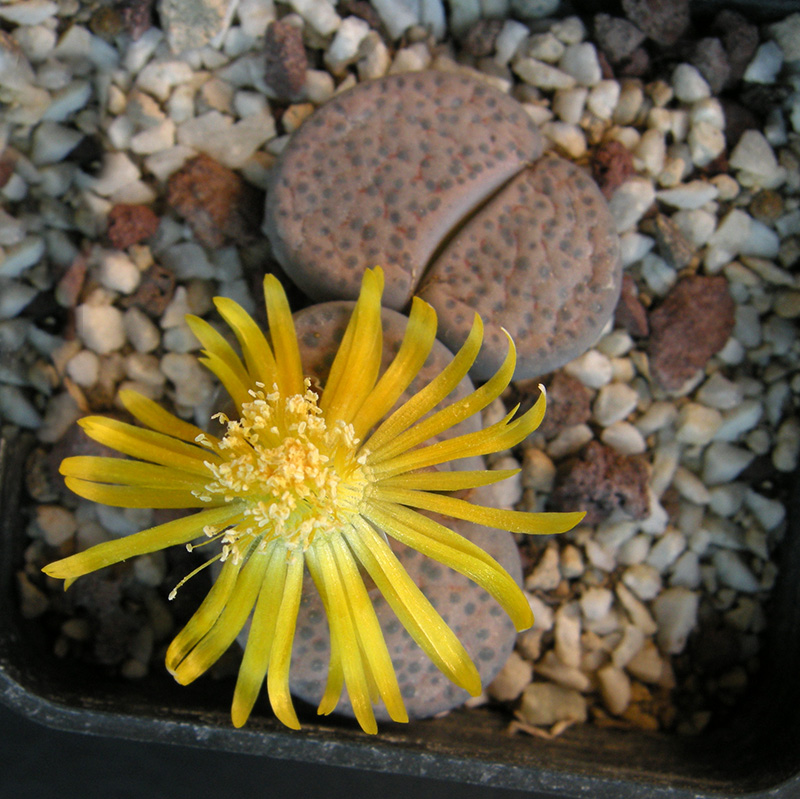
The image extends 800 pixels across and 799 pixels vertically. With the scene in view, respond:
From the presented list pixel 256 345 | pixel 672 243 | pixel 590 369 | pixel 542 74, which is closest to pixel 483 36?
pixel 542 74

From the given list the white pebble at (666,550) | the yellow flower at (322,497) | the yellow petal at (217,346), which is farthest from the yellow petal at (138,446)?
the white pebble at (666,550)

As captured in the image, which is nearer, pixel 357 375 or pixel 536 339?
pixel 357 375

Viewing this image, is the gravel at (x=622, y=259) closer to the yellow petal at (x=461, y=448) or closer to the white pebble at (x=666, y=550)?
the white pebble at (x=666, y=550)

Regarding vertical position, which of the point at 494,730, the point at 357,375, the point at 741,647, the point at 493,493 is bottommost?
the point at 494,730

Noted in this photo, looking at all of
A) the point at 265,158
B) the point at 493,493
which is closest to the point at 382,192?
the point at 265,158

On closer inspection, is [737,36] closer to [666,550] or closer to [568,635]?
[666,550]

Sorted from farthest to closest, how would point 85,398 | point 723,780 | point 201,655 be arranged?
1. point 85,398
2. point 723,780
3. point 201,655

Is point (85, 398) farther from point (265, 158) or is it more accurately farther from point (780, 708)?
point (780, 708)

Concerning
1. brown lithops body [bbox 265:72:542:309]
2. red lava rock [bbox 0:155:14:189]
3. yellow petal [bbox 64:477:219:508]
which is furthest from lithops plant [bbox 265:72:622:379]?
red lava rock [bbox 0:155:14:189]
